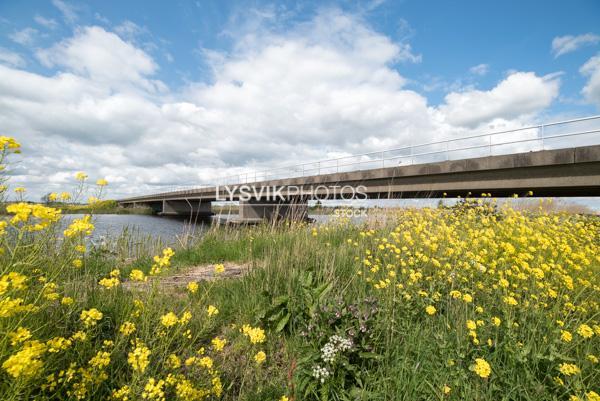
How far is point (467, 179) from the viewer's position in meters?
12.2

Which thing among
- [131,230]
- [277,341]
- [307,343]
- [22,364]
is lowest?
[277,341]

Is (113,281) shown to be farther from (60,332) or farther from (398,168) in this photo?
(398,168)

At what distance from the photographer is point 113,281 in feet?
7.93

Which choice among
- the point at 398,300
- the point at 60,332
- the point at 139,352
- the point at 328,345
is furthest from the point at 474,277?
the point at 60,332

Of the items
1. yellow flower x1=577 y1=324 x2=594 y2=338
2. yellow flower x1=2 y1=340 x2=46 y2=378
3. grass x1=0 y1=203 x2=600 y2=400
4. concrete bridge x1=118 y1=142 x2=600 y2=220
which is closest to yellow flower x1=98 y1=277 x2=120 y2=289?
grass x1=0 y1=203 x2=600 y2=400

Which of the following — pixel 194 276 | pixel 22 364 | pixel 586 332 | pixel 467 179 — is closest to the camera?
pixel 22 364

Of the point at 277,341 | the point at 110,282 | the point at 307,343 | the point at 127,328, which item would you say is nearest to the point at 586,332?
the point at 307,343

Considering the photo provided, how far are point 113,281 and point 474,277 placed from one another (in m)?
4.13

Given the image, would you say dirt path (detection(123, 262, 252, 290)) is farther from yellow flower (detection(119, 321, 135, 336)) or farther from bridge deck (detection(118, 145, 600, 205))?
bridge deck (detection(118, 145, 600, 205))

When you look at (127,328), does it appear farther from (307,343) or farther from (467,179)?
(467,179)

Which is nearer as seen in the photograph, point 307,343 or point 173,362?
point 173,362

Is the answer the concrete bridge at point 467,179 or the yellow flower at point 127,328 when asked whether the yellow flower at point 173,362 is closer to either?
the yellow flower at point 127,328

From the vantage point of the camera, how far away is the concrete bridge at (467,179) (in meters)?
9.25

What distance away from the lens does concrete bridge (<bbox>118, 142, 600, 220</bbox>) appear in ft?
30.3
